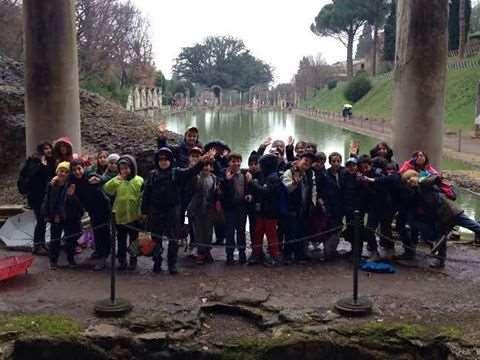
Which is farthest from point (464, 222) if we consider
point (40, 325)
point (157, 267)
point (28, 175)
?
point (28, 175)

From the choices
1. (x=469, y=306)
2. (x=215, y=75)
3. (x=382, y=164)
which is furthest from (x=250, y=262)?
(x=215, y=75)

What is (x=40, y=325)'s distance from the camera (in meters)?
6.00

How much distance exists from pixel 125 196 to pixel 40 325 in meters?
2.03

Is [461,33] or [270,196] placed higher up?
[461,33]

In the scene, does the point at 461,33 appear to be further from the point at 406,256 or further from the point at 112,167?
the point at 112,167

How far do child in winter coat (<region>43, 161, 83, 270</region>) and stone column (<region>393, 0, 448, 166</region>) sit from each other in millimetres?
4841

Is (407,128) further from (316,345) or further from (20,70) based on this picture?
(20,70)

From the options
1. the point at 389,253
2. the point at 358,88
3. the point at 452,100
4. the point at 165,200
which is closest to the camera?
the point at 165,200

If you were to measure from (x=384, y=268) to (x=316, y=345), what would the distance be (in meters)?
2.17

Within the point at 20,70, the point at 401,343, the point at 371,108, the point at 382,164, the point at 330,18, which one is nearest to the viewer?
the point at 401,343

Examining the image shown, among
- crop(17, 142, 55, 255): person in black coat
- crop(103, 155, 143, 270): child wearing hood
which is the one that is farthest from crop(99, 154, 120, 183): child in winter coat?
crop(17, 142, 55, 255): person in black coat

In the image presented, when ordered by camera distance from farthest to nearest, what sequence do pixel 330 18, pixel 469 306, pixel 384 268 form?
pixel 330 18 < pixel 384 268 < pixel 469 306

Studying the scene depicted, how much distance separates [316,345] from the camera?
5852 mm

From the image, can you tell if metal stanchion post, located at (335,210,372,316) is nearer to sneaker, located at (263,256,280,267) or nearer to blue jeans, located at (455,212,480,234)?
sneaker, located at (263,256,280,267)
